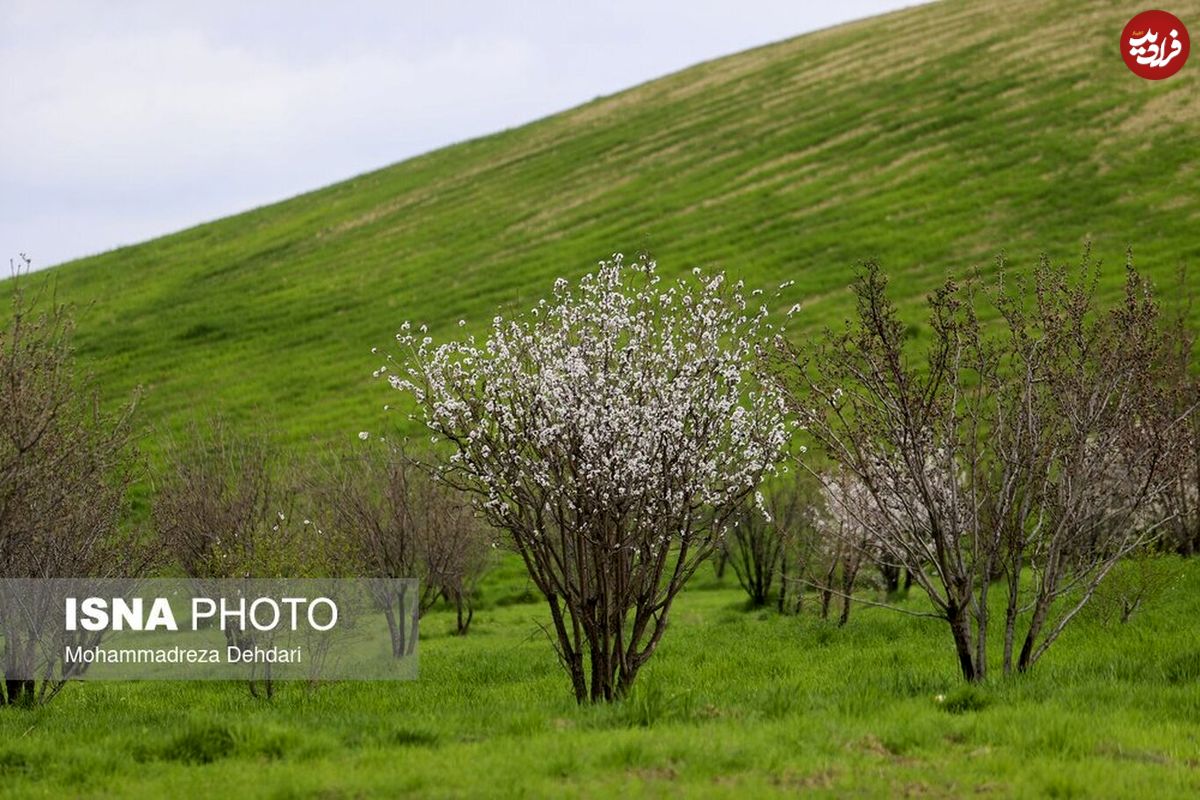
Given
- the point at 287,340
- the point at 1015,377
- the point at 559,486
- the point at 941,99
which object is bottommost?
the point at 559,486

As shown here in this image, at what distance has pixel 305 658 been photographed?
17.7 metres

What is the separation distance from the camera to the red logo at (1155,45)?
57.2 meters

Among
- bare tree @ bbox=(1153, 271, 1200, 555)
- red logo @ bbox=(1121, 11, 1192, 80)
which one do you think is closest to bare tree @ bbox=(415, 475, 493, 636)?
bare tree @ bbox=(1153, 271, 1200, 555)

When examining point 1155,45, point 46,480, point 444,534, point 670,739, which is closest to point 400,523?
point 444,534

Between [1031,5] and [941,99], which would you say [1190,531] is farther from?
[1031,5]

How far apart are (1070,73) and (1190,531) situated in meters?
42.1

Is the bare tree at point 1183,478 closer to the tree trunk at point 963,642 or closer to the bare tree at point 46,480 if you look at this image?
the tree trunk at point 963,642

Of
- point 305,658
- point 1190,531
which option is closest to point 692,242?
point 1190,531

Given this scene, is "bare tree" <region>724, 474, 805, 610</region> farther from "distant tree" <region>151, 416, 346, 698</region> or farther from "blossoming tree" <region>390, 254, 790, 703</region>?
"blossoming tree" <region>390, 254, 790, 703</region>

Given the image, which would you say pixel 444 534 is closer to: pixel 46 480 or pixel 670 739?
pixel 46 480

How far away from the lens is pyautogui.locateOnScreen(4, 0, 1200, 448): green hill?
149 ft

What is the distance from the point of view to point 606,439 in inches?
464

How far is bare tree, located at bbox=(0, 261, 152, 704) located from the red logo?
5623cm

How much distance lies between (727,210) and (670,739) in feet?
152
